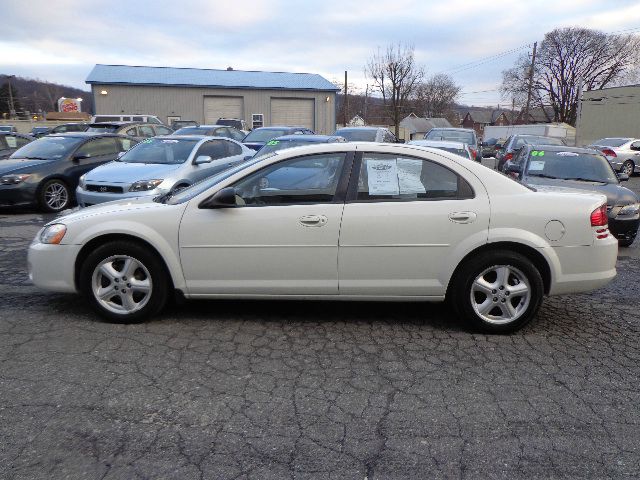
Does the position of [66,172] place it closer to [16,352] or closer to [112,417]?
[16,352]

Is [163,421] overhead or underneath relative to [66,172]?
underneath

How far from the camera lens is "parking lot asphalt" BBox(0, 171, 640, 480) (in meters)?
2.70

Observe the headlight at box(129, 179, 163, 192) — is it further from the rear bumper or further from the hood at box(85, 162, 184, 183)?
the rear bumper

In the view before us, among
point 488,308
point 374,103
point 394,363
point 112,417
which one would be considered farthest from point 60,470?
point 374,103

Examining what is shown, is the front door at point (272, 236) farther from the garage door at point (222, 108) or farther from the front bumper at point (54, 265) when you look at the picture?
the garage door at point (222, 108)

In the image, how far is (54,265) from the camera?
442 cm

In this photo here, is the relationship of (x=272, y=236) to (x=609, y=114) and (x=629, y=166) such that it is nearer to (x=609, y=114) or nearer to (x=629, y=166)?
(x=629, y=166)

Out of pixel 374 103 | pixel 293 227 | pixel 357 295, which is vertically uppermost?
pixel 374 103

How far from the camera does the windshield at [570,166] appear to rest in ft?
27.3

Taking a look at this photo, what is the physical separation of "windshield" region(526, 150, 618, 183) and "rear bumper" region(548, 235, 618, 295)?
4404 mm

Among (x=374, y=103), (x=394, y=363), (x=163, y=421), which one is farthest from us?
(x=374, y=103)

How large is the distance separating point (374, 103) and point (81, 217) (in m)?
69.2

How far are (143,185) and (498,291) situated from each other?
235 inches

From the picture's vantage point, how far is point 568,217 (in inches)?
166
